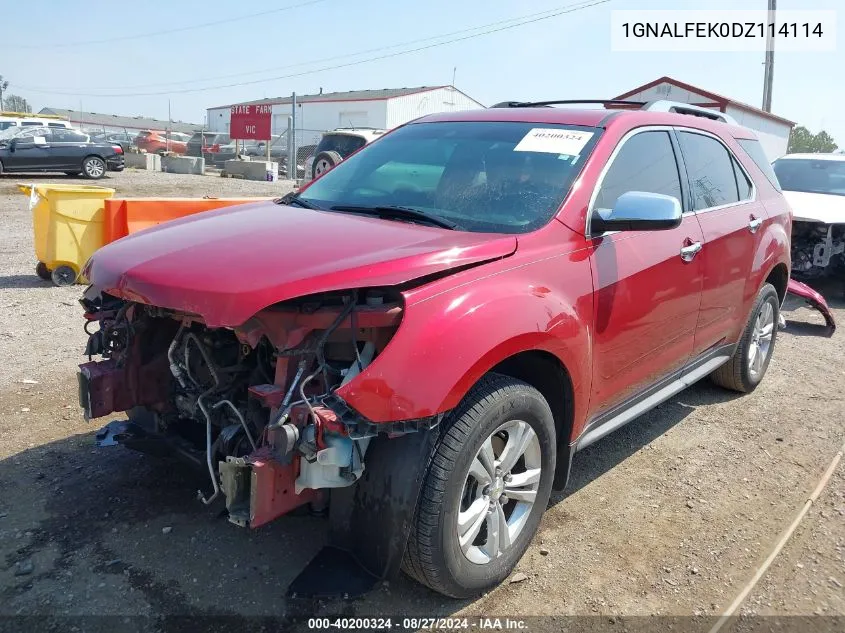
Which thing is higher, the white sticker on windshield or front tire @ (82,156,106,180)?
front tire @ (82,156,106,180)

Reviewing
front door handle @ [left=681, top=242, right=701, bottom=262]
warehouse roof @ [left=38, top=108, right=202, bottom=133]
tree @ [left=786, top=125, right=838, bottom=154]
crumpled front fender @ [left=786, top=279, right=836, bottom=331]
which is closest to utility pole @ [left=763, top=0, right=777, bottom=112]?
crumpled front fender @ [left=786, top=279, right=836, bottom=331]

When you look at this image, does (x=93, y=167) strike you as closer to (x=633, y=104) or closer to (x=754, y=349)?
(x=633, y=104)

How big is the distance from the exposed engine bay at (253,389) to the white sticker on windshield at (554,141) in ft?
4.46

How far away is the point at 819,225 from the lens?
8.34m

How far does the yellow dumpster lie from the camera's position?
24.3ft

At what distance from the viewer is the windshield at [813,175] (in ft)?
32.1

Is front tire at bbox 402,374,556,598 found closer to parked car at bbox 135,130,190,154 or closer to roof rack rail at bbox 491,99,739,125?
roof rack rail at bbox 491,99,739,125

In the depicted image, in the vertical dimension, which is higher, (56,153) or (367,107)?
(367,107)

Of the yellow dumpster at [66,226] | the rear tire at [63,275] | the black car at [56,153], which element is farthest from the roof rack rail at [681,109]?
the black car at [56,153]

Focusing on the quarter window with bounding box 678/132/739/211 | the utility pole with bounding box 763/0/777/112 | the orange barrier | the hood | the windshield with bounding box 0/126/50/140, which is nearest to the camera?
the quarter window with bounding box 678/132/739/211

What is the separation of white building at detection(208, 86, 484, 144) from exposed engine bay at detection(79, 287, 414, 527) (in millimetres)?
40717

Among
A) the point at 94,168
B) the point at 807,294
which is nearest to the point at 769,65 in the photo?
the point at 807,294

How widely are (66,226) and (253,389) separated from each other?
6075mm

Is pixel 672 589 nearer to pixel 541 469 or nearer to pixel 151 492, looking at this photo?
pixel 541 469
